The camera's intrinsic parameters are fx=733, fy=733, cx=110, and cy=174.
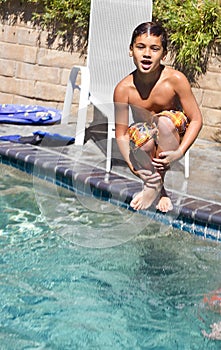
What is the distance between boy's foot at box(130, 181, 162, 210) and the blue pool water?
36 cm

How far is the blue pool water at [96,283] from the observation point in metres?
4.36

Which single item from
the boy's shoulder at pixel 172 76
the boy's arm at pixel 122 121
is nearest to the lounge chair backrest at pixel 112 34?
the boy's arm at pixel 122 121

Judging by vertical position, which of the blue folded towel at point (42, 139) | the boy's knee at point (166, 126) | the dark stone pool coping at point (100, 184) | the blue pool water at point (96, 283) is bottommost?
the blue pool water at point (96, 283)

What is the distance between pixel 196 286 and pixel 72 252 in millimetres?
1051

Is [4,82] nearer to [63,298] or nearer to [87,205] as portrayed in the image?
[87,205]

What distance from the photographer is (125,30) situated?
8445mm

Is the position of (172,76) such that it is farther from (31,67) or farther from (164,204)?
(31,67)

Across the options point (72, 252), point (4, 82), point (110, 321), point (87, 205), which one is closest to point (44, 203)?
point (87, 205)

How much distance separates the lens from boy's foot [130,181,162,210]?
555 centimetres

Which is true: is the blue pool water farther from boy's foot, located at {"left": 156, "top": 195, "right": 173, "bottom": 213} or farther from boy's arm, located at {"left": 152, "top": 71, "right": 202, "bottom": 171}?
boy's arm, located at {"left": 152, "top": 71, "right": 202, "bottom": 171}

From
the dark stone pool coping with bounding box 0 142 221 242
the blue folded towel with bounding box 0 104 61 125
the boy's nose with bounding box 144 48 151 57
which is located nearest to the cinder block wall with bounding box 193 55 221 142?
the blue folded towel with bounding box 0 104 61 125

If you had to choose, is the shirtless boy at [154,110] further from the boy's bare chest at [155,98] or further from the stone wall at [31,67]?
the stone wall at [31,67]

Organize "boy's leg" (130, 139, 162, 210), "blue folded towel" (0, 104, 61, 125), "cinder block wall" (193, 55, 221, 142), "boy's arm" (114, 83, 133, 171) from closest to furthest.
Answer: "boy's leg" (130, 139, 162, 210), "boy's arm" (114, 83, 133, 171), "cinder block wall" (193, 55, 221, 142), "blue folded towel" (0, 104, 61, 125)

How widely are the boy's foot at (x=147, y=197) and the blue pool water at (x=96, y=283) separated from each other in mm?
357
